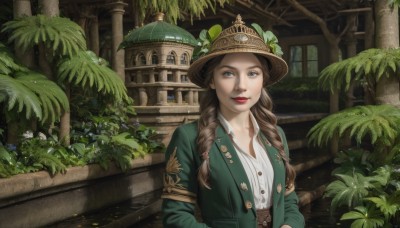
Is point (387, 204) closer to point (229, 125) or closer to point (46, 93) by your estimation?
point (229, 125)

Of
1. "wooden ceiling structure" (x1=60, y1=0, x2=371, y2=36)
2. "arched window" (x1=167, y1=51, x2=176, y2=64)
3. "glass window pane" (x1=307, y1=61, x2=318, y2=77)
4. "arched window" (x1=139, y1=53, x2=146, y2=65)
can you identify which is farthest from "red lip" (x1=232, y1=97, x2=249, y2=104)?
"glass window pane" (x1=307, y1=61, x2=318, y2=77)

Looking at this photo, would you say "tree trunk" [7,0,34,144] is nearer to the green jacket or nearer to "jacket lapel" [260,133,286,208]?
the green jacket

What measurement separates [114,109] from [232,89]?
16.5 ft

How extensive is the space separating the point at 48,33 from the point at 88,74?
60 cm

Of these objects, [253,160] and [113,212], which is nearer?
[253,160]

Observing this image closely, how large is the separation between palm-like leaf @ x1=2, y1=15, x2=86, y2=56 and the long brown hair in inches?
113

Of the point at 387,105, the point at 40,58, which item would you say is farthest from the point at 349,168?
the point at 40,58

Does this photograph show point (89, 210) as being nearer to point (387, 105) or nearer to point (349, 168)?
point (349, 168)

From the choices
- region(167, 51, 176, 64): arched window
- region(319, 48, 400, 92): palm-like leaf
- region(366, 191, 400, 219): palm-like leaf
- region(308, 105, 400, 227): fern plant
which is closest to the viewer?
region(366, 191, 400, 219): palm-like leaf

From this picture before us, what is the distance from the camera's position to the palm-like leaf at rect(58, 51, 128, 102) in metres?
4.84

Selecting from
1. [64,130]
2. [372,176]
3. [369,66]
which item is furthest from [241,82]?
[64,130]

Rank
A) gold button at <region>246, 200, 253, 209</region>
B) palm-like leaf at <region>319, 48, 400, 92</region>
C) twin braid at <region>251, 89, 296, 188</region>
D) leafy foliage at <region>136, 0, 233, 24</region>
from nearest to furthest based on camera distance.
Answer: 1. gold button at <region>246, 200, 253, 209</region>
2. twin braid at <region>251, 89, 296, 188</region>
3. palm-like leaf at <region>319, 48, 400, 92</region>
4. leafy foliage at <region>136, 0, 233, 24</region>

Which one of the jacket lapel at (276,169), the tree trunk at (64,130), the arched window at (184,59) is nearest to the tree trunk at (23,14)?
the tree trunk at (64,130)

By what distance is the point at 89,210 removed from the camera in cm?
481
